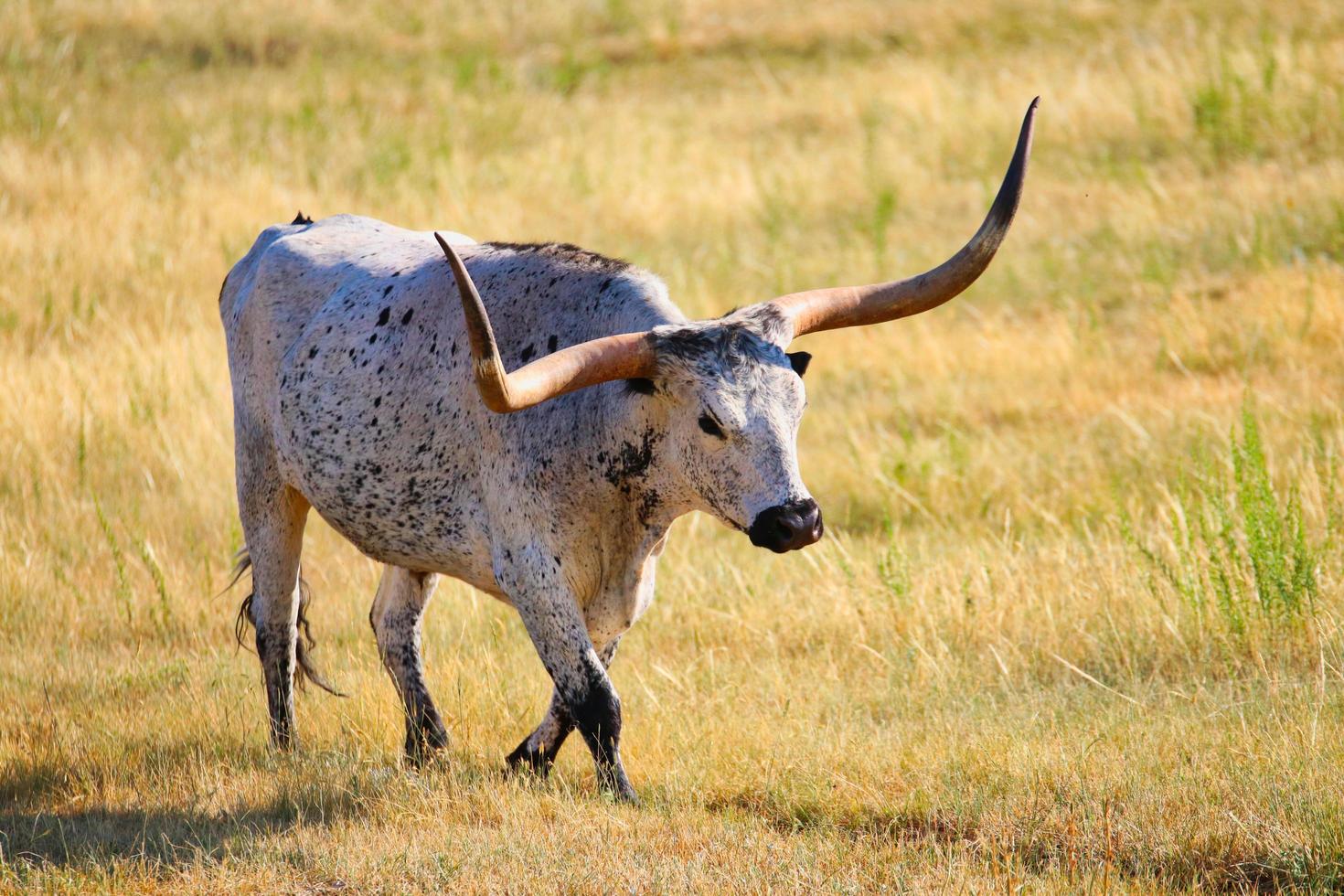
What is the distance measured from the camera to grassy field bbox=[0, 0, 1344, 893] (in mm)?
4961

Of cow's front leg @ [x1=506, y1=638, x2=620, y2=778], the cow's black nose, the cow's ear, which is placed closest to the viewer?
the cow's black nose

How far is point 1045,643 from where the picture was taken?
6.62m

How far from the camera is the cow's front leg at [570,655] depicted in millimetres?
5031

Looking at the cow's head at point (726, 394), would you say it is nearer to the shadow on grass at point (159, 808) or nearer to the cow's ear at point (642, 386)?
the cow's ear at point (642, 386)

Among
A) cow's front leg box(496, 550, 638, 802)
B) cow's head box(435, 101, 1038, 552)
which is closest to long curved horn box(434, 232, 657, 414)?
cow's head box(435, 101, 1038, 552)

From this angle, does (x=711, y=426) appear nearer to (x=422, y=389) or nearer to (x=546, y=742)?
(x=422, y=389)

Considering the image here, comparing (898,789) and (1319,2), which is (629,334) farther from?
(1319,2)

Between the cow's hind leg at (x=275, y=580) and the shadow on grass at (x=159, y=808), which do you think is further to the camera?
the cow's hind leg at (x=275, y=580)

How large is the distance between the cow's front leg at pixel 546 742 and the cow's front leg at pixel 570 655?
307 millimetres

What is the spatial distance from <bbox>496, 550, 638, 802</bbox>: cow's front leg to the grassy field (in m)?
0.26

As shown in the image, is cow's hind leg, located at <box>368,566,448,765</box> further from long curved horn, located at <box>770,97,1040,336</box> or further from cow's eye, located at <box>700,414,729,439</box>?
long curved horn, located at <box>770,97,1040,336</box>

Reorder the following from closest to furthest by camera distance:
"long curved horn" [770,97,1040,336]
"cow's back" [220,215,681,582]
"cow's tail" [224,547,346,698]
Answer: "long curved horn" [770,97,1040,336], "cow's back" [220,215,681,582], "cow's tail" [224,547,346,698]

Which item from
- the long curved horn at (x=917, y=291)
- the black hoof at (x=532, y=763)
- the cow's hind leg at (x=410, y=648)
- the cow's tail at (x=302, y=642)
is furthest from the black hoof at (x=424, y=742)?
the long curved horn at (x=917, y=291)

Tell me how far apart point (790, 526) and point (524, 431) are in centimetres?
117
